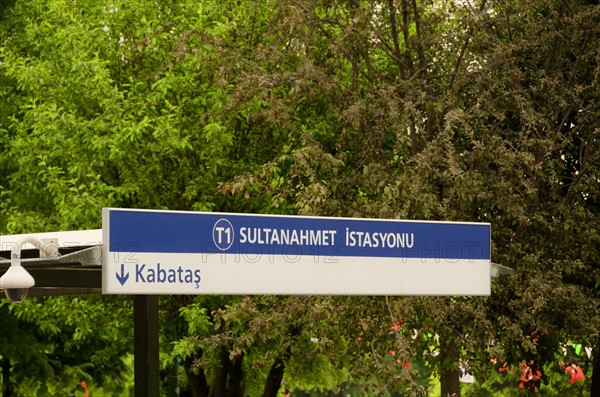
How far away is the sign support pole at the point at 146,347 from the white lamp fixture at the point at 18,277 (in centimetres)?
100

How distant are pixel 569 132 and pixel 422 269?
27.3 feet

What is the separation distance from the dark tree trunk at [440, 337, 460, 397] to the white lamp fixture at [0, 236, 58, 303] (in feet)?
24.0

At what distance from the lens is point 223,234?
728 cm

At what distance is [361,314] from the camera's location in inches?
562

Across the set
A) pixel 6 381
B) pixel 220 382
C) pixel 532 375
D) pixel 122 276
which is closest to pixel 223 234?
pixel 122 276

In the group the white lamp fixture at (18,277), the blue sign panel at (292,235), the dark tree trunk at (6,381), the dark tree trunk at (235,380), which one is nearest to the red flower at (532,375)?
the dark tree trunk at (235,380)

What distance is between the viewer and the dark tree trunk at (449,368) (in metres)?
14.8

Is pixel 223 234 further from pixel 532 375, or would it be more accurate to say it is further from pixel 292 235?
pixel 532 375

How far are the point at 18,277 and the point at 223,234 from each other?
1143mm

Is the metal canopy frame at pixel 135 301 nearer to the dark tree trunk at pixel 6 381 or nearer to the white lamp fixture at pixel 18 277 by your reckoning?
the white lamp fixture at pixel 18 277

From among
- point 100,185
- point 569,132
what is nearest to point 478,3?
point 569,132

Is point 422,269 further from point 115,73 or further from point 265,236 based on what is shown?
point 115,73

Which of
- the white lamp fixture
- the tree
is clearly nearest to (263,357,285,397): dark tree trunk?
the tree

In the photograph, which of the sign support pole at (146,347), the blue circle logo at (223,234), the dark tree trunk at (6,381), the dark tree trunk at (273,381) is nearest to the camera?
the blue circle logo at (223,234)
